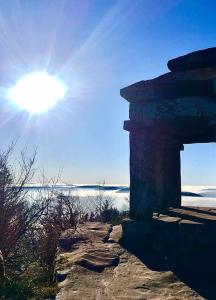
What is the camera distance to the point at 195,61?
5828mm

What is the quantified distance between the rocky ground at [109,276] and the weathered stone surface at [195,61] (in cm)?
304

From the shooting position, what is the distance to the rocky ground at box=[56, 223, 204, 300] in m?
3.59

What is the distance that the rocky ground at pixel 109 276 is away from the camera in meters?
3.59

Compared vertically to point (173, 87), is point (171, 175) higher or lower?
lower

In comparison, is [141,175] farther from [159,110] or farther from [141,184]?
[159,110]

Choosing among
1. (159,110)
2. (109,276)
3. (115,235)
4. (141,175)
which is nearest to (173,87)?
(159,110)

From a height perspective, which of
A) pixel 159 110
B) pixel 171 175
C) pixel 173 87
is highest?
pixel 173 87

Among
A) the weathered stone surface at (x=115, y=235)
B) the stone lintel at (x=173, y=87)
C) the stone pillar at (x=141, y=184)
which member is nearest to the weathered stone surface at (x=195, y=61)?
the stone lintel at (x=173, y=87)

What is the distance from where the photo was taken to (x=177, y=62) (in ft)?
19.7

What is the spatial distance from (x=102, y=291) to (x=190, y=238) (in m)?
1.82

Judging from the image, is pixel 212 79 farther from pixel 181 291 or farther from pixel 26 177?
pixel 26 177

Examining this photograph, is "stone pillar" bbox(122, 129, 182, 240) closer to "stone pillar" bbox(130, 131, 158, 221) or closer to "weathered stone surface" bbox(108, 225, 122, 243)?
"stone pillar" bbox(130, 131, 158, 221)

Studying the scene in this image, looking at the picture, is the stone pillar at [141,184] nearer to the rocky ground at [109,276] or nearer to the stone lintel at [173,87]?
the rocky ground at [109,276]

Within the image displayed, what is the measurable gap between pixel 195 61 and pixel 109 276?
11.9 feet
